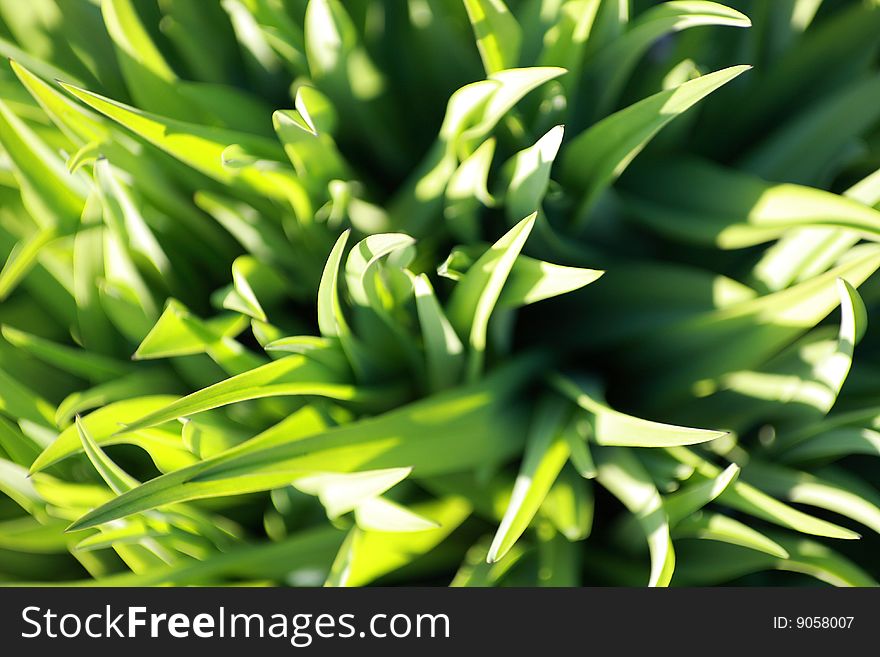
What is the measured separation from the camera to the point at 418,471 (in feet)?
1.29

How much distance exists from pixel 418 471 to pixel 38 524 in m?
0.25

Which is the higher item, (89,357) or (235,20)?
(235,20)

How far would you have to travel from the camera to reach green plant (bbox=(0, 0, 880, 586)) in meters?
0.40

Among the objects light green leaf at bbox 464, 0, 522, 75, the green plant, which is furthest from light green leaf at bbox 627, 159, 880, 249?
light green leaf at bbox 464, 0, 522, 75

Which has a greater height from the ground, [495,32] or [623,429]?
[495,32]

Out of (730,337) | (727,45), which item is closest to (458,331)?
(730,337)

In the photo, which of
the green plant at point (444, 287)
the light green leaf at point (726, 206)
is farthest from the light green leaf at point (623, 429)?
the light green leaf at point (726, 206)

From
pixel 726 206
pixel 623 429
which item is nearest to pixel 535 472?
pixel 623 429

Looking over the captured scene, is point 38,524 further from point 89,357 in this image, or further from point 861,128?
point 861,128

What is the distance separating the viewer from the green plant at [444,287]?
1.32 ft

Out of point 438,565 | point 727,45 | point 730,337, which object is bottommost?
point 438,565

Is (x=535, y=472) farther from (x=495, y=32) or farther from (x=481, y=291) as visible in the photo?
(x=495, y=32)

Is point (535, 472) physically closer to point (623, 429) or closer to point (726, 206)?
point (623, 429)

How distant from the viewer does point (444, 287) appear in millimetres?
469
